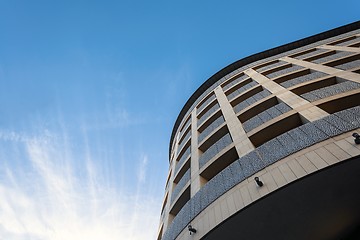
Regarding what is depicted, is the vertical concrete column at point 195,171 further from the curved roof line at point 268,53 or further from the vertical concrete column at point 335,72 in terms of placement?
the curved roof line at point 268,53

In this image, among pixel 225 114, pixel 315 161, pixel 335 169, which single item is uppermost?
pixel 225 114

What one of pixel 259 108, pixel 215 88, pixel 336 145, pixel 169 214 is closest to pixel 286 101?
pixel 259 108

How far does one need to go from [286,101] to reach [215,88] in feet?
40.6

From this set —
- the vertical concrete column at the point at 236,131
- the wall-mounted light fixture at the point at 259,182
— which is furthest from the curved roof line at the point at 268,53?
the wall-mounted light fixture at the point at 259,182

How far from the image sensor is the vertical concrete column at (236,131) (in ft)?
34.2

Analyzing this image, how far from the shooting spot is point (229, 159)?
11492 mm

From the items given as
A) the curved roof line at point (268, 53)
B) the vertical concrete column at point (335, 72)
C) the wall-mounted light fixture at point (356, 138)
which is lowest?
the wall-mounted light fixture at point (356, 138)

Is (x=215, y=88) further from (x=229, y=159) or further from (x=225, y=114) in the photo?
(x=229, y=159)

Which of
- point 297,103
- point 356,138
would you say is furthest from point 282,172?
point 297,103

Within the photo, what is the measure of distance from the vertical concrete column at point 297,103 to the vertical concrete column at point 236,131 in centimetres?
237

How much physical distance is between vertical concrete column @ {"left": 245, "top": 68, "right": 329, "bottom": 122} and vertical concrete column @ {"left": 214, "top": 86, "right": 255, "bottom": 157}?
237 centimetres

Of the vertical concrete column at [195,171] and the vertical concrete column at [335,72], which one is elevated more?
the vertical concrete column at [335,72]

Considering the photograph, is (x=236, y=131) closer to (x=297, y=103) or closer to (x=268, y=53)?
(x=297, y=103)

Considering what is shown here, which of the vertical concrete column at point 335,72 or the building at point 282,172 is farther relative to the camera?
the vertical concrete column at point 335,72
